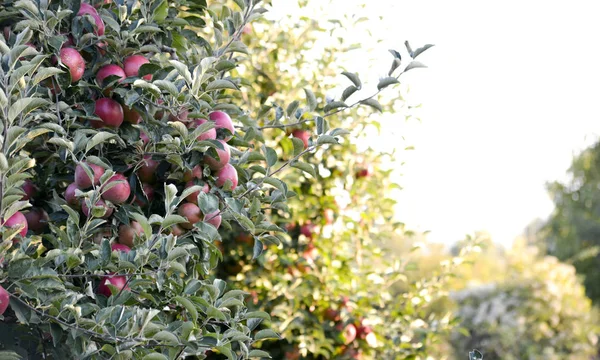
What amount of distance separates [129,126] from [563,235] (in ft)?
61.4

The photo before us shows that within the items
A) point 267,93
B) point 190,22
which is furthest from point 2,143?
point 267,93

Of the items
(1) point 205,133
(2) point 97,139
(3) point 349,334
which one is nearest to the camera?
(2) point 97,139

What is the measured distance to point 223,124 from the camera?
1.60 metres

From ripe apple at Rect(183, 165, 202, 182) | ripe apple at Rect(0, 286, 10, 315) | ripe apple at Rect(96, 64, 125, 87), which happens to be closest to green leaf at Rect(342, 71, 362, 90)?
ripe apple at Rect(183, 165, 202, 182)

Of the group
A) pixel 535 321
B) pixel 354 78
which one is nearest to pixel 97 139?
pixel 354 78

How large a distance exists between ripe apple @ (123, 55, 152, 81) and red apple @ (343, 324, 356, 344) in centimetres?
165

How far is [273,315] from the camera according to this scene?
A: 2852 millimetres

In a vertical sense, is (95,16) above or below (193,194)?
above

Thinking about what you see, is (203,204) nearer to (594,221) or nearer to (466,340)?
(466,340)

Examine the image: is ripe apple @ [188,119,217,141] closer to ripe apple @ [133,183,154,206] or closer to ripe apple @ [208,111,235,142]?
ripe apple @ [208,111,235,142]

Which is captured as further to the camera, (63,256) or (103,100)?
(103,100)

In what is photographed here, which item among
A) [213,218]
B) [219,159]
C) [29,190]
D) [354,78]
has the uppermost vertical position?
[354,78]

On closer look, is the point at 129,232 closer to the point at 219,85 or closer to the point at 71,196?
the point at 71,196

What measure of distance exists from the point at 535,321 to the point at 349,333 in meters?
8.72
